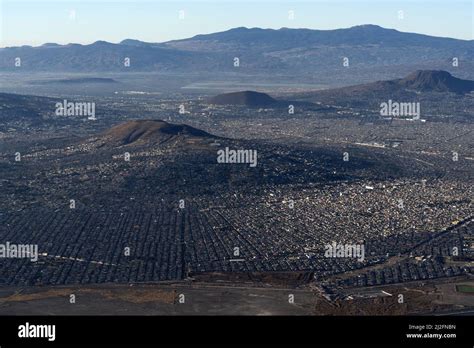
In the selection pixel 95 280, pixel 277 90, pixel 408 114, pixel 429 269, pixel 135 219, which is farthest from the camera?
pixel 277 90

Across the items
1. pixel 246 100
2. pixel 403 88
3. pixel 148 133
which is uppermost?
pixel 403 88

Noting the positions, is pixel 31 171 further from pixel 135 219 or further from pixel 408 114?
pixel 408 114

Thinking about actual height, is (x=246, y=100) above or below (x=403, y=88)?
below

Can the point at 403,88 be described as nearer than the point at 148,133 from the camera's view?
No

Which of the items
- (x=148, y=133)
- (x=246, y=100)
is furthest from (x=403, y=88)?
(x=148, y=133)

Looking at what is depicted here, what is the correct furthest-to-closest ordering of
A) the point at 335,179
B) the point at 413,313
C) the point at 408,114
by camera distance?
the point at 408,114 → the point at 335,179 → the point at 413,313

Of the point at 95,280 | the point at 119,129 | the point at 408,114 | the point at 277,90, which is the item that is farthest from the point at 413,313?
the point at 277,90

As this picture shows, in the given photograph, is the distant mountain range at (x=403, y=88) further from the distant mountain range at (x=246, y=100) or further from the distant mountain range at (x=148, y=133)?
the distant mountain range at (x=148, y=133)

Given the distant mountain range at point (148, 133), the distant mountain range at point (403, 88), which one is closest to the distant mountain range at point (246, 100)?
the distant mountain range at point (403, 88)

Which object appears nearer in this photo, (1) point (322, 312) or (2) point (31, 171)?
(1) point (322, 312)

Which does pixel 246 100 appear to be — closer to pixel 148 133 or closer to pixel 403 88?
pixel 403 88

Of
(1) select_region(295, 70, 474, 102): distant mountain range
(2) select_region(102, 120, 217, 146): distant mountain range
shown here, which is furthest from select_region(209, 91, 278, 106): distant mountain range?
(2) select_region(102, 120, 217, 146): distant mountain range
